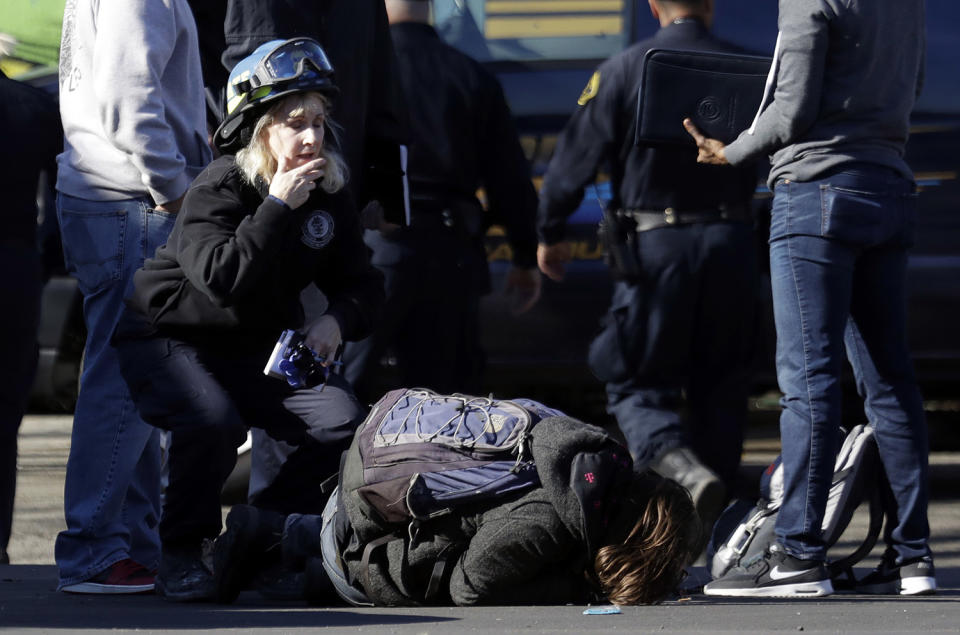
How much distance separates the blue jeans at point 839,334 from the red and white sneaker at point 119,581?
155 centimetres

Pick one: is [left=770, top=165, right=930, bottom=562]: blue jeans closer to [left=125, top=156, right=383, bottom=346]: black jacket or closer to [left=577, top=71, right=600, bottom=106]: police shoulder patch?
[left=125, top=156, right=383, bottom=346]: black jacket

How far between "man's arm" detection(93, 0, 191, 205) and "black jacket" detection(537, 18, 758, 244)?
165 centimetres

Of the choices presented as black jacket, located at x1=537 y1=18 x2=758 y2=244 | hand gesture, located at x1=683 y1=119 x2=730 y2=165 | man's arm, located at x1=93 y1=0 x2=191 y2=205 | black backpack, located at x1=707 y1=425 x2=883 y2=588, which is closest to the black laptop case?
hand gesture, located at x1=683 y1=119 x2=730 y2=165

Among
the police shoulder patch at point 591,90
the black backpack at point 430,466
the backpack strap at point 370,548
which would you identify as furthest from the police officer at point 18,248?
the police shoulder patch at point 591,90

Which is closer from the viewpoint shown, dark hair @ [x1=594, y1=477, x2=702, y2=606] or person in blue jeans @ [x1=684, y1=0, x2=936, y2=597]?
dark hair @ [x1=594, y1=477, x2=702, y2=606]

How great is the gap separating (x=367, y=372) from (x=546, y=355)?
93 centimetres

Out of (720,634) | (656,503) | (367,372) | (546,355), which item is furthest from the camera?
(546,355)

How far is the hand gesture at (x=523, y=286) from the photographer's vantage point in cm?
571

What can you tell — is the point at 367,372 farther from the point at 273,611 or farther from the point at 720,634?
the point at 720,634

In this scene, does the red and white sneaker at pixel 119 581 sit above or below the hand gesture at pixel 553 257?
below

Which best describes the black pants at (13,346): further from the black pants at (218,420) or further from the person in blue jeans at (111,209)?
the black pants at (218,420)

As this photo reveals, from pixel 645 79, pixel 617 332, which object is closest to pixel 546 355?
pixel 617 332

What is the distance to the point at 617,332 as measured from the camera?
5.52 m

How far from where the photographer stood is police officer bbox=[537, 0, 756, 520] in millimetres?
5309
